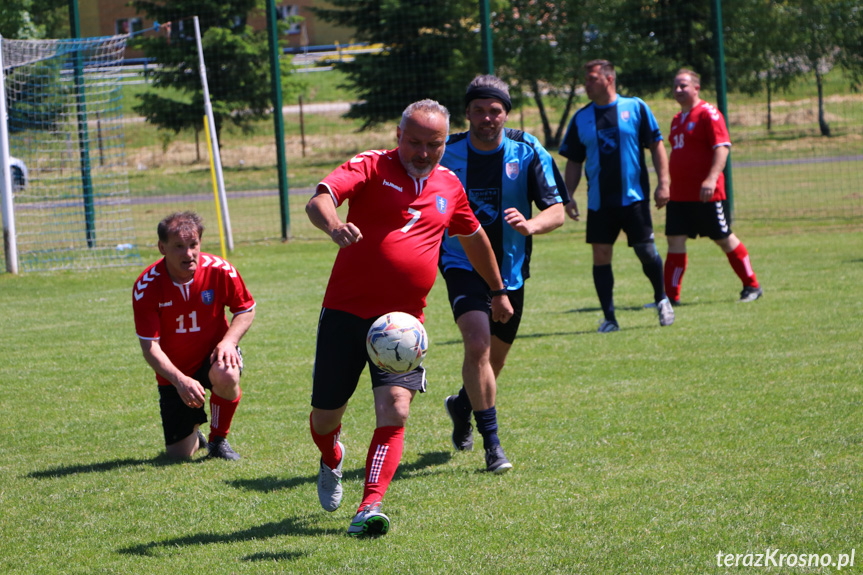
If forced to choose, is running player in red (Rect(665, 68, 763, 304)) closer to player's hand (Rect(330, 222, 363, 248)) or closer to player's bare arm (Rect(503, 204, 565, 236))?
player's bare arm (Rect(503, 204, 565, 236))

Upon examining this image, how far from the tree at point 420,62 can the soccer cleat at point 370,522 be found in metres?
15.9

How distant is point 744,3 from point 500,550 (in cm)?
1896

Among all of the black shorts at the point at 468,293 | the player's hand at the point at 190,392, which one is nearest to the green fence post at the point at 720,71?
the black shorts at the point at 468,293

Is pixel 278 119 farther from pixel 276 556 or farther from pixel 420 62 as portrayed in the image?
pixel 276 556

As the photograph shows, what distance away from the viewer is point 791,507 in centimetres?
433

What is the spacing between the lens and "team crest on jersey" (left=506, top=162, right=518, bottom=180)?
226 inches

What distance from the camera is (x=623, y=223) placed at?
961 centimetres

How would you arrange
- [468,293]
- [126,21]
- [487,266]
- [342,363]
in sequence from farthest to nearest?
1. [126,21]
2. [468,293]
3. [487,266]
4. [342,363]

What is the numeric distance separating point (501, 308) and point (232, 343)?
1527mm

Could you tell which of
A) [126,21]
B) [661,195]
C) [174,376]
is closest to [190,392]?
[174,376]

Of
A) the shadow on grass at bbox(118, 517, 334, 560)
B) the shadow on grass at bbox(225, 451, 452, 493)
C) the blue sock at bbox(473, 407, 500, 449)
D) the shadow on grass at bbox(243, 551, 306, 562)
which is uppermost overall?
the blue sock at bbox(473, 407, 500, 449)

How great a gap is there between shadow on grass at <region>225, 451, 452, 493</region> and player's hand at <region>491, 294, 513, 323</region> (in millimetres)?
883

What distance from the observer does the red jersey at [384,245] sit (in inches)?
173

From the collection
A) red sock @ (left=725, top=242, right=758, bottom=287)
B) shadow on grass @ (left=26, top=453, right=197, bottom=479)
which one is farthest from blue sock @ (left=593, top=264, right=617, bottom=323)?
shadow on grass @ (left=26, top=453, right=197, bottom=479)
